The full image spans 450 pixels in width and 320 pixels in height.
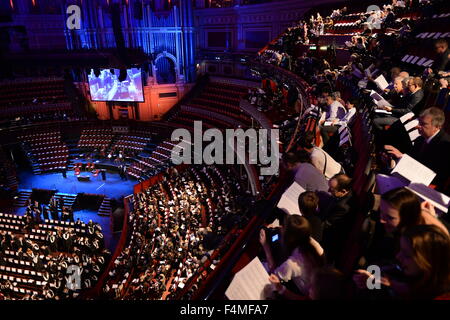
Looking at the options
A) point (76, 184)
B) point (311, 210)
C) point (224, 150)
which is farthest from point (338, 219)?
point (76, 184)

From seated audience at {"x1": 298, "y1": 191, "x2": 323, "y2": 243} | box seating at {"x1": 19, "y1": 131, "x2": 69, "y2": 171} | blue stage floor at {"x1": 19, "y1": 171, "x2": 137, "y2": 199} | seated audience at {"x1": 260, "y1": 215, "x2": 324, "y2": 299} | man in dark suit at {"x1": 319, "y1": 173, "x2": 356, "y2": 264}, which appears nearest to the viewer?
seated audience at {"x1": 260, "y1": 215, "x2": 324, "y2": 299}

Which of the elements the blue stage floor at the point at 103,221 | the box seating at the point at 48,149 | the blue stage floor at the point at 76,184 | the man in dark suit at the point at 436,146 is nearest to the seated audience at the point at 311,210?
the man in dark suit at the point at 436,146

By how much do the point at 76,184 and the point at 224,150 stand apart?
31.4ft

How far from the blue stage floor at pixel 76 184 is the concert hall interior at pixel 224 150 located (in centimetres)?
13

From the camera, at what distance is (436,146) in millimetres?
3576

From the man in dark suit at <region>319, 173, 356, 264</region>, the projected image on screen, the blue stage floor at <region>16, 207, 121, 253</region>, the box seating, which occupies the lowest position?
the blue stage floor at <region>16, 207, 121, 253</region>

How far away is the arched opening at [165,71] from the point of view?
24.5 meters

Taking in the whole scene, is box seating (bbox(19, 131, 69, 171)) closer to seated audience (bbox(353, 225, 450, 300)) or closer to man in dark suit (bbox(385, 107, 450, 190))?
man in dark suit (bbox(385, 107, 450, 190))

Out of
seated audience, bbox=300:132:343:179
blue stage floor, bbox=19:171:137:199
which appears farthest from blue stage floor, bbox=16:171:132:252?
seated audience, bbox=300:132:343:179

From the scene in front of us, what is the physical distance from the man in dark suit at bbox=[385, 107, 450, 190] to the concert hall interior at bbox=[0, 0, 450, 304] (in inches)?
0.6

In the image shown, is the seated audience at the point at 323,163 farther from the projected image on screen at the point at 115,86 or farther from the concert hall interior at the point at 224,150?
the projected image on screen at the point at 115,86

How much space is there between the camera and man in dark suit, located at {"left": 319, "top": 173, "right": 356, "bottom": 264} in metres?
3.41
